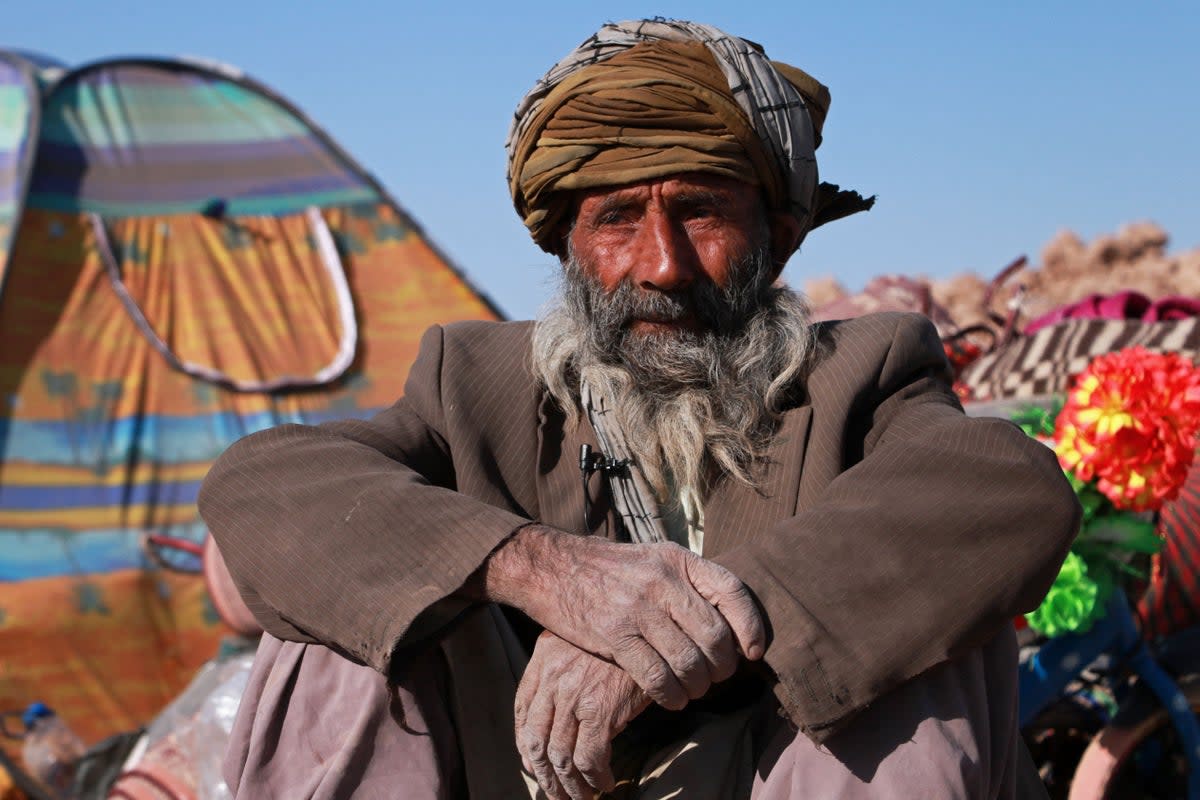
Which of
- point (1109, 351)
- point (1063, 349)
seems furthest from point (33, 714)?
point (1109, 351)

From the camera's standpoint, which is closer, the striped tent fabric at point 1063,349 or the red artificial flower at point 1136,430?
the red artificial flower at point 1136,430

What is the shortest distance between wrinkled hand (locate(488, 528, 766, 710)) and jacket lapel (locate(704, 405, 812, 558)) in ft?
1.22

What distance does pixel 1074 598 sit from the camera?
293 centimetres

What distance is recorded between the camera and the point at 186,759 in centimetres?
335

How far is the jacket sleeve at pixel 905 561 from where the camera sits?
1.75m

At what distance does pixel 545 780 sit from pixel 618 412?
68 centimetres

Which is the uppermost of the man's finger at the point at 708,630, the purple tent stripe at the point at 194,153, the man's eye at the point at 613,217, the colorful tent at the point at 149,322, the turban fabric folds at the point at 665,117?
the turban fabric folds at the point at 665,117

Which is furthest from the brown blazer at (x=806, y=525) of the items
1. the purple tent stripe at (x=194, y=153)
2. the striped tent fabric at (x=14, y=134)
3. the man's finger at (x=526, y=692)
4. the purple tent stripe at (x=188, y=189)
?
the purple tent stripe at (x=194, y=153)

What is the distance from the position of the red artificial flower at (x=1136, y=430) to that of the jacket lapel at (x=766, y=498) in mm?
906

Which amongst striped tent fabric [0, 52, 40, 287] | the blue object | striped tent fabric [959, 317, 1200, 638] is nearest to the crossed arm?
striped tent fabric [959, 317, 1200, 638]

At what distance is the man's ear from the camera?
8.05 feet

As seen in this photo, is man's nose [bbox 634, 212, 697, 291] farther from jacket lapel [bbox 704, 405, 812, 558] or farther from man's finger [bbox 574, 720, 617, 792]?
man's finger [bbox 574, 720, 617, 792]

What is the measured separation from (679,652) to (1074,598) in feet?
4.90

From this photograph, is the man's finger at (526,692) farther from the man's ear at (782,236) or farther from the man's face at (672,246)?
the man's ear at (782,236)
